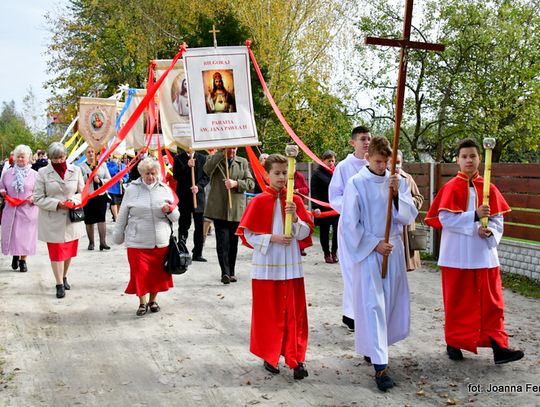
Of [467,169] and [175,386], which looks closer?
[175,386]

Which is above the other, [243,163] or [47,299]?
[243,163]

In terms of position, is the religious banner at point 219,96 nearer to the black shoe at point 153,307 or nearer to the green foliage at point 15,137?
the black shoe at point 153,307

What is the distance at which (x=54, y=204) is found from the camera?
8664 millimetres

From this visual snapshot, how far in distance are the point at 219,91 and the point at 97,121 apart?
7.33 metres

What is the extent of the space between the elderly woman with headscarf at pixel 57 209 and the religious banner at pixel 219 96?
181cm

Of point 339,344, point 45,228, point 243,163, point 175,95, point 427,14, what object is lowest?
point 339,344

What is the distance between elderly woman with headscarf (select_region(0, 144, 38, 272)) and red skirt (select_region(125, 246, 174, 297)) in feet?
12.0

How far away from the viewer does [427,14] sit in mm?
24516

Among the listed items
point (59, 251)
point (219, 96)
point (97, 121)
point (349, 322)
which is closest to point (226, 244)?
point (219, 96)

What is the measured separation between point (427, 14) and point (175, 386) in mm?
21825

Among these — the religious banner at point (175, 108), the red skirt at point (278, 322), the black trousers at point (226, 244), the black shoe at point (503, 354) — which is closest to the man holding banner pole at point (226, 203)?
the black trousers at point (226, 244)

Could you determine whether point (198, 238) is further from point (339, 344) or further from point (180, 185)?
point (339, 344)

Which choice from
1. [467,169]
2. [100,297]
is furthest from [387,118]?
[467,169]

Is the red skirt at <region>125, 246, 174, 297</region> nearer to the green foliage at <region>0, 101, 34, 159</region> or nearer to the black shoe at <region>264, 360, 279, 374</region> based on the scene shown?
the black shoe at <region>264, 360, 279, 374</region>
